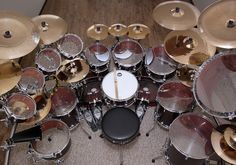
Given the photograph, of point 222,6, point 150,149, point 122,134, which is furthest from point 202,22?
point 150,149

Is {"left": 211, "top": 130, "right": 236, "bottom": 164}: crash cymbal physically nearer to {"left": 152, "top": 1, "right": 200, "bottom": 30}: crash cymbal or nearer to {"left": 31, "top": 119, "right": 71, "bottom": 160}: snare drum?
{"left": 152, "top": 1, "right": 200, "bottom": 30}: crash cymbal

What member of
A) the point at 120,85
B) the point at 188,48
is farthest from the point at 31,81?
the point at 188,48

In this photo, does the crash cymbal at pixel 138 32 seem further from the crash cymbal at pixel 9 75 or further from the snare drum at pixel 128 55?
the crash cymbal at pixel 9 75

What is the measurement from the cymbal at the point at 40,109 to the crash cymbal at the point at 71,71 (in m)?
0.27

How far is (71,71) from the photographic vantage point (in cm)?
319

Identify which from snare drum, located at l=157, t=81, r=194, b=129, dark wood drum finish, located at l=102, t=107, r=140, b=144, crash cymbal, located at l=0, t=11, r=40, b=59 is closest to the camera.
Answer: crash cymbal, located at l=0, t=11, r=40, b=59

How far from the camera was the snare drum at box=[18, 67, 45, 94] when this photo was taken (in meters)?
3.05

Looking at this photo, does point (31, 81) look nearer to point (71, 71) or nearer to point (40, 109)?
point (40, 109)

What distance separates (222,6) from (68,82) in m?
1.60

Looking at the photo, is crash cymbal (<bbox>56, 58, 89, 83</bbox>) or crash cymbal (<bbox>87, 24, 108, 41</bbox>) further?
crash cymbal (<bbox>87, 24, 108, 41</bbox>)

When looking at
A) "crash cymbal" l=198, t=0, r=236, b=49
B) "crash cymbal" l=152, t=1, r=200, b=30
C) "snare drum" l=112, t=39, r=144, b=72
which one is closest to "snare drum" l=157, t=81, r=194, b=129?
"snare drum" l=112, t=39, r=144, b=72

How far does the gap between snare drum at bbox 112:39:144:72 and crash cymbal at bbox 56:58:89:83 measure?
39 cm

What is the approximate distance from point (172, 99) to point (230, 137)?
2.85 feet

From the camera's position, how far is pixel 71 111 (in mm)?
3178
